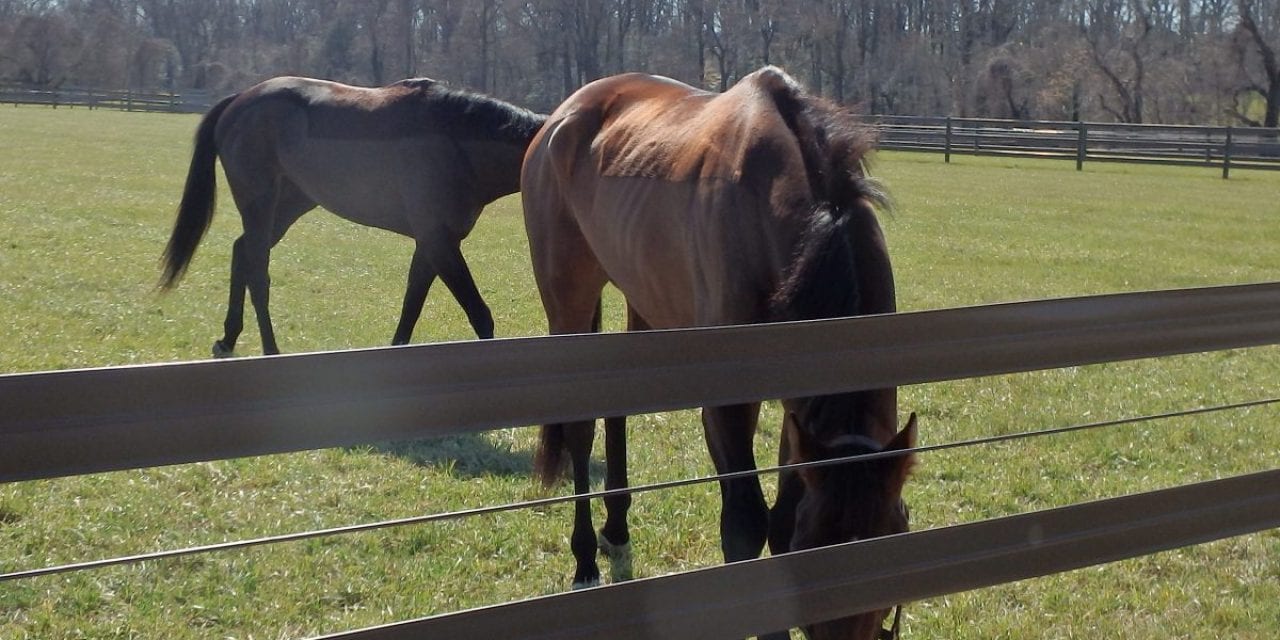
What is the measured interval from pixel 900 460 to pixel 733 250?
3.28 ft

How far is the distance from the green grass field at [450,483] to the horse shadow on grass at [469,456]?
2 cm

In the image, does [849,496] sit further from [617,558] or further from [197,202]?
[197,202]

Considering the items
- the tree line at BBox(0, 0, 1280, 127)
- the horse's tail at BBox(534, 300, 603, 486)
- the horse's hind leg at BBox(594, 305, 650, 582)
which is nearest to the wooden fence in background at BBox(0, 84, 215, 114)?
the tree line at BBox(0, 0, 1280, 127)

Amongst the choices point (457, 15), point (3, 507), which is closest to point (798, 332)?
point (3, 507)

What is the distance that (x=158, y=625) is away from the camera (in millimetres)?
3535

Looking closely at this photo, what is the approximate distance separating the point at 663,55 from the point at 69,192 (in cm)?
3854

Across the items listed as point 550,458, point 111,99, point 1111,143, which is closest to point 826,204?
point 550,458

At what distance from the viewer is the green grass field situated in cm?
379

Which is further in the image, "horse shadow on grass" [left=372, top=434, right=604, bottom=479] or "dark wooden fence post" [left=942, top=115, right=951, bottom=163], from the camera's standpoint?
"dark wooden fence post" [left=942, top=115, right=951, bottom=163]

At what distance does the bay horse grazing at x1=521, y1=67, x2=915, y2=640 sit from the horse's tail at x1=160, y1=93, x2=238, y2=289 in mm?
4007

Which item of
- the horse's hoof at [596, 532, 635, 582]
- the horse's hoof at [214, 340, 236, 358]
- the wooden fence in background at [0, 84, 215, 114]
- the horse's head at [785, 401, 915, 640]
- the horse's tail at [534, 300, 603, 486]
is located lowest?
the horse's hoof at [596, 532, 635, 582]

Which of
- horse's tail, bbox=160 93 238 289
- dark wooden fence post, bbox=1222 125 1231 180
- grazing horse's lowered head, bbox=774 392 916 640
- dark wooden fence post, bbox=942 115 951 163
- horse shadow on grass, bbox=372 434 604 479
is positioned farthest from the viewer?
dark wooden fence post, bbox=942 115 951 163

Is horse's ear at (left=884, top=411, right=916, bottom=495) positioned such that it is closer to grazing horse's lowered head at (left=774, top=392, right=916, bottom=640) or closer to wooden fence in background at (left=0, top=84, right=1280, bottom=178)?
grazing horse's lowered head at (left=774, top=392, right=916, bottom=640)

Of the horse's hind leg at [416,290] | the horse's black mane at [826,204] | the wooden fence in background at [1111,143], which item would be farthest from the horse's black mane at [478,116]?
the wooden fence in background at [1111,143]
